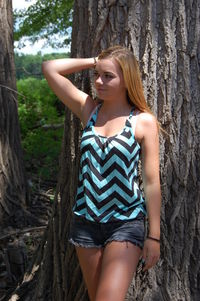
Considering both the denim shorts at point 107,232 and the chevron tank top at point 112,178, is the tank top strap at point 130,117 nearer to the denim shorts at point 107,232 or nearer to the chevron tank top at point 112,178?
the chevron tank top at point 112,178

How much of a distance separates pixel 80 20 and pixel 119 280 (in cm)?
180

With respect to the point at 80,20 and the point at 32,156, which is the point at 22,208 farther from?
the point at 80,20

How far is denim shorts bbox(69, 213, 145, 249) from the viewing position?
2.66 m

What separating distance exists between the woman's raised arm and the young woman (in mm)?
195

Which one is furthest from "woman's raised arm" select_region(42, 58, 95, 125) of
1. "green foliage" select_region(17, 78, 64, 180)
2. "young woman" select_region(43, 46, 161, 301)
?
"green foliage" select_region(17, 78, 64, 180)

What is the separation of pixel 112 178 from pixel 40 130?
254 inches

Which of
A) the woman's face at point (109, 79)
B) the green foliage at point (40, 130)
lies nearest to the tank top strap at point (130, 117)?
the woman's face at point (109, 79)

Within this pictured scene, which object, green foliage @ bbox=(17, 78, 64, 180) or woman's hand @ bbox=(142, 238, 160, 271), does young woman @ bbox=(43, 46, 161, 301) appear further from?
green foliage @ bbox=(17, 78, 64, 180)

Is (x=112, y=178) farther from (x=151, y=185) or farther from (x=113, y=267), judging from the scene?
(x=113, y=267)

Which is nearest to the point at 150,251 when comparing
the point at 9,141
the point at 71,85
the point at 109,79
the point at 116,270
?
the point at 116,270

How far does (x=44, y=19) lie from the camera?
10227 millimetres

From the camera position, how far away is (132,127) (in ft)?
9.04

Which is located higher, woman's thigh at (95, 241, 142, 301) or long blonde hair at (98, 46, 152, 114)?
long blonde hair at (98, 46, 152, 114)

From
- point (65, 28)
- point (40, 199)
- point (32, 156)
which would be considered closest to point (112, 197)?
point (40, 199)
